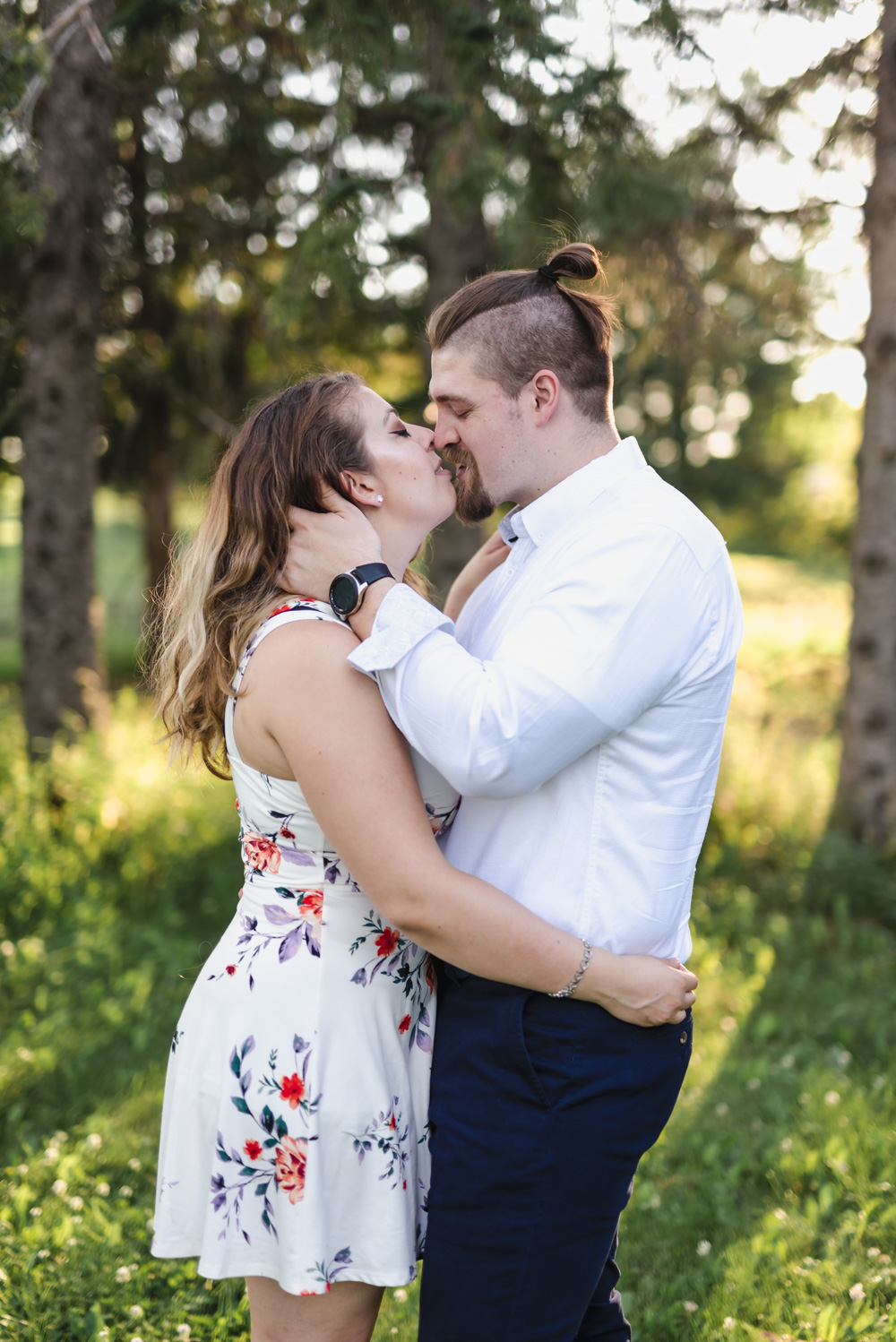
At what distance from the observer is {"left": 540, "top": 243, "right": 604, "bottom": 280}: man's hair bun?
86.4 inches

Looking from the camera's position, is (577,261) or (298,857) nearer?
(298,857)

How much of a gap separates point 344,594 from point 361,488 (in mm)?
309

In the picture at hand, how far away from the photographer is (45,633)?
6.82m

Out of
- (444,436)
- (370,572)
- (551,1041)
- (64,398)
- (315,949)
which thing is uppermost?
(64,398)

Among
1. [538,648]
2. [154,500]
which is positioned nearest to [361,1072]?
[538,648]

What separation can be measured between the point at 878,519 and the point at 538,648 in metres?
4.98

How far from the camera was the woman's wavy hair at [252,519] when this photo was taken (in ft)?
6.70

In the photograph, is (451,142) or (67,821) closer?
(451,142)

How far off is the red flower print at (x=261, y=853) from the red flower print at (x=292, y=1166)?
1.66 ft

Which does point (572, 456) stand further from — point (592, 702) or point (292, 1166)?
point (292, 1166)

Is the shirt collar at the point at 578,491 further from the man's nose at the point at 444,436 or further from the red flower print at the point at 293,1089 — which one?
the red flower print at the point at 293,1089

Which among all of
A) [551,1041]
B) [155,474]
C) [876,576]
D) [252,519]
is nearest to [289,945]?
[551,1041]

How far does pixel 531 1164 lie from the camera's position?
1.81 m

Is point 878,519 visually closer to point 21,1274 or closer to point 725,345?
point 725,345
